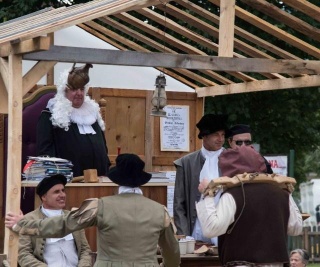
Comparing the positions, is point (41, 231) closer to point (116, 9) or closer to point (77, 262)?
point (77, 262)

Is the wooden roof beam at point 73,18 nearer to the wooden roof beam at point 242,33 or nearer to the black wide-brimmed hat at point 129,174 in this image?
the black wide-brimmed hat at point 129,174

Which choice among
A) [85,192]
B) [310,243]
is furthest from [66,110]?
[310,243]

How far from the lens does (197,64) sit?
9.16m

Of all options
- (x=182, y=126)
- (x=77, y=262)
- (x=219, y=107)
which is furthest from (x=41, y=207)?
(x=219, y=107)

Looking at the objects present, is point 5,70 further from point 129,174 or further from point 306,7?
point 306,7

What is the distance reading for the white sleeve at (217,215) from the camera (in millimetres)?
7672

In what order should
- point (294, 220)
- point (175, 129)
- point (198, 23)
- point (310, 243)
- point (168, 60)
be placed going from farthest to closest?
1. point (310, 243)
2. point (175, 129)
3. point (198, 23)
4. point (168, 60)
5. point (294, 220)

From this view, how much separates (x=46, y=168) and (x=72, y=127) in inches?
28.7

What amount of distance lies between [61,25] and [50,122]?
1.61m

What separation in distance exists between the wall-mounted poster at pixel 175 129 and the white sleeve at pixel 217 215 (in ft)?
16.7

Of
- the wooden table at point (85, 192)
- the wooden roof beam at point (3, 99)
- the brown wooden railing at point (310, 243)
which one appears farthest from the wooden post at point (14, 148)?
the brown wooden railing at point (310, 243)

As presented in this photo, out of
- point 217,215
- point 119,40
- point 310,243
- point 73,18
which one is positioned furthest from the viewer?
point 310,243

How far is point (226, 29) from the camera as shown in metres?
9.60

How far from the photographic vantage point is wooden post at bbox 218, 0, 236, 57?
952cm
